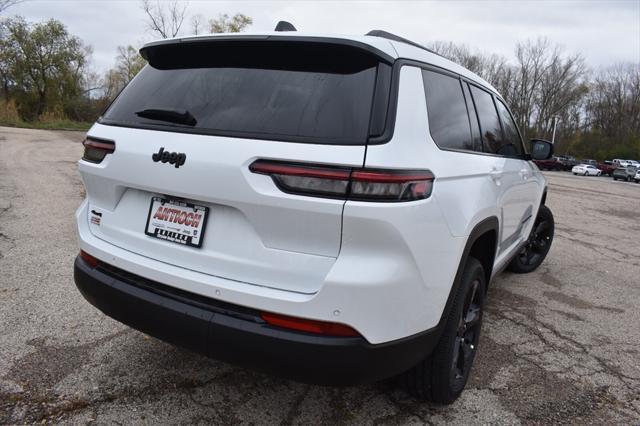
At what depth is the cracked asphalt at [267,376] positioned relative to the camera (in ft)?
7.51

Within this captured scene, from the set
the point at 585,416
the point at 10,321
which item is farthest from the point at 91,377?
the point at 585,416

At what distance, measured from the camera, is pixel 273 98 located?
1883mm

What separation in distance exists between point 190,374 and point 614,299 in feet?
13.2

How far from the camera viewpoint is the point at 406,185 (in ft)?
5.67

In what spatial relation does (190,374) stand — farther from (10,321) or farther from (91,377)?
(10,321)

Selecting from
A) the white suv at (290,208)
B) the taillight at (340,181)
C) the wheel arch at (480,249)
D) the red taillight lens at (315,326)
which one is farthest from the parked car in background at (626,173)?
the red taillight lens at (315,326)

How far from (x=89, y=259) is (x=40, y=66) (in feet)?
159

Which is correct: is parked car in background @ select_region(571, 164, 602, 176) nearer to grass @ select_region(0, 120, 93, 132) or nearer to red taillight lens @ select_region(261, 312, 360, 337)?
grass @ select_region(0, 120, 93, 132)

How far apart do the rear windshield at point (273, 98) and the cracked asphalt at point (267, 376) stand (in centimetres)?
139

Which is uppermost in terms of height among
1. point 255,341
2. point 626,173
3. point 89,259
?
point 89,259

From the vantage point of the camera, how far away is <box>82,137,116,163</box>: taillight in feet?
7.08

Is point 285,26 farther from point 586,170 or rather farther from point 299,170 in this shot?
point 586,170

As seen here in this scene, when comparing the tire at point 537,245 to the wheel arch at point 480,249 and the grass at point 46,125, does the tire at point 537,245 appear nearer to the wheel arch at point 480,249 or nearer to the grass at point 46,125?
the wheel arch at point 480,249

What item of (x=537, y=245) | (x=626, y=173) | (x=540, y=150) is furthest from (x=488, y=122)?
(x=626, y=173)
